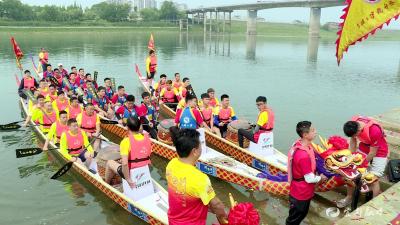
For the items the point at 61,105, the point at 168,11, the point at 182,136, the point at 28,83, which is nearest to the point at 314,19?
the point at 168,11

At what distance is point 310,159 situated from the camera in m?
4.67

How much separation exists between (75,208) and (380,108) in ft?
53.4

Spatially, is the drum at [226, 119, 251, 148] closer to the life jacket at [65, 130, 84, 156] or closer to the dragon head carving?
the dragon head carving

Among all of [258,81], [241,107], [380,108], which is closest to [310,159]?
[241,107]

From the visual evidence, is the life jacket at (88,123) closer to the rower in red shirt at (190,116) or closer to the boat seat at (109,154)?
the boat seat at (109,154)

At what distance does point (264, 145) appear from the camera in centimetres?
852

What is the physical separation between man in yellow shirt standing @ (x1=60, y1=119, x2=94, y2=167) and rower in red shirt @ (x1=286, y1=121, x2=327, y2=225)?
5090 mm

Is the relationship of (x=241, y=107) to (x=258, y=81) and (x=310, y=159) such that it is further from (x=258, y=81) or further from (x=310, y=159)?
(x=310, y=159)

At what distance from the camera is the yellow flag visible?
3.77m

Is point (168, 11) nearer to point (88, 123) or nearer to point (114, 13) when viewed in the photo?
point (114, 13)

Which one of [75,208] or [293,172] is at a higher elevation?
[293,172]

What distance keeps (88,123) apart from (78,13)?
8847cm

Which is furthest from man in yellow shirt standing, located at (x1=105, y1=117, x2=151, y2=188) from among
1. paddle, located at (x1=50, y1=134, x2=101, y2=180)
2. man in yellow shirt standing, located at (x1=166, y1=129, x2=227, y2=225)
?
paddle, located at (x1=50, y1=134, x2=101, y2=180)

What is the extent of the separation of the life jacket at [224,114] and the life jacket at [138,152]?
174 inches
